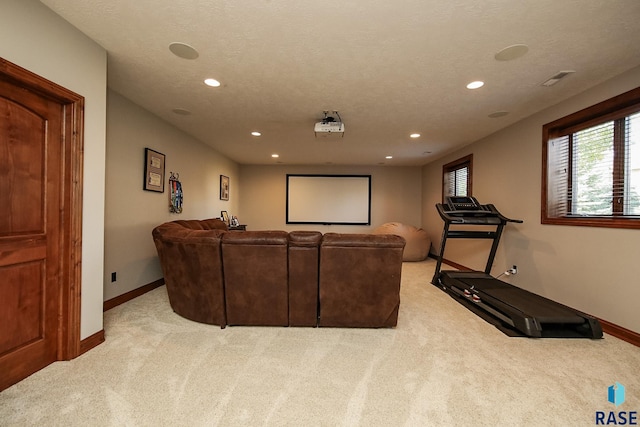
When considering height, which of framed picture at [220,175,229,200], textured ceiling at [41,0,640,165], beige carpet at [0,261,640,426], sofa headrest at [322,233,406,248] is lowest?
beige carpet at [0,261,640,426]

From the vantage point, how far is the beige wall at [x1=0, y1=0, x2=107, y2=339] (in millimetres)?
1575

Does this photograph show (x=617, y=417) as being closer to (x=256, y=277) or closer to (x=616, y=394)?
(x=616, y=394)

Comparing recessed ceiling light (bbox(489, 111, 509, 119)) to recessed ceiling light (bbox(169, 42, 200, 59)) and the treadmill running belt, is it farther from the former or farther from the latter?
recessed ceiling light (bbox(169, 42, 200, 59))

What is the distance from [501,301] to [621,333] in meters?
0.90

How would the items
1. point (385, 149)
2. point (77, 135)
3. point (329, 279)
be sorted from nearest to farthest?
point (77, 135)
point (329, 279)
point (385, 149)

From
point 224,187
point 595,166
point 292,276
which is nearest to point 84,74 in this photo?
point 292,276

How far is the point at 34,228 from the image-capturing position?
5.64 ft

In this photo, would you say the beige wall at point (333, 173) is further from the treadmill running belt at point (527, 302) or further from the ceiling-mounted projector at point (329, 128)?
the ceiling-mounted projector at point (329, 128)

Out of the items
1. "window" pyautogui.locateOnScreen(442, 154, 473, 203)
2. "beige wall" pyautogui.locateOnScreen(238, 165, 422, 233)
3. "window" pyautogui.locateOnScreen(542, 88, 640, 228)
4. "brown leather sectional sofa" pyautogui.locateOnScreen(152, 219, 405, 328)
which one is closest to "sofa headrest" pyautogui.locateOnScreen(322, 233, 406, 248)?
"brown leather sectional sofa" pyautogui.locateOnScreen(152, 219, 405, 328)

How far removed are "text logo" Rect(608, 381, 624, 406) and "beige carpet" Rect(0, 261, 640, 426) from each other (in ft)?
0.09

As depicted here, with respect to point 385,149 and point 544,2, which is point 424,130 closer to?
point 385,149

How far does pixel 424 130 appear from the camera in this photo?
4.05 metres

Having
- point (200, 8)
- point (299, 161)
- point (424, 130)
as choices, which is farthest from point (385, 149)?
point (200, 8)

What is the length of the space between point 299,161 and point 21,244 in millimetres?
5363
